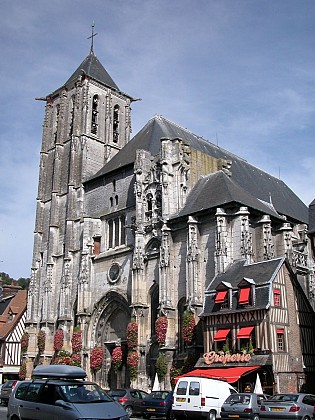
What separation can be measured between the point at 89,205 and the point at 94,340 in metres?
9.30

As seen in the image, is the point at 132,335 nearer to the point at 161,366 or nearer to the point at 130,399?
the point at 161,366

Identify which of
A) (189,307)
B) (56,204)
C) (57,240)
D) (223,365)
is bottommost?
(223,365)

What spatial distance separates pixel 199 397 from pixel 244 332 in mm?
6558

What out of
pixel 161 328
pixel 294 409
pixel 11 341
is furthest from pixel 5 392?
pixel 11 341

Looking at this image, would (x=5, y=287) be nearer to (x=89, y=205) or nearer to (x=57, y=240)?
(x=57, y=240)

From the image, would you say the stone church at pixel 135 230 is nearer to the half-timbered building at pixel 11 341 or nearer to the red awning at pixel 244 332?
the red awning at pixel 244 332

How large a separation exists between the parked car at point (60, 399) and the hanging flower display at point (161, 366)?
14.1m

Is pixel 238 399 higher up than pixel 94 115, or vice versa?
pixel 94 115

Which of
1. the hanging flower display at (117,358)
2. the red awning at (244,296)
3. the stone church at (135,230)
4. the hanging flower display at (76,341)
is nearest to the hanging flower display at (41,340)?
the stone church at (135,230)

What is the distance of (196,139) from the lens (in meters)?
36.7

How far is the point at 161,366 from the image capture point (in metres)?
24.9

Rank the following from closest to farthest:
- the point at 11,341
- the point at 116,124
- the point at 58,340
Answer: the point at 58,340 → the point at 11,341 → the point at 116,124

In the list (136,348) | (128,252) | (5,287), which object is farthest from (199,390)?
(5,287)

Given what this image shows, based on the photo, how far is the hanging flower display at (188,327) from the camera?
78.6ft
